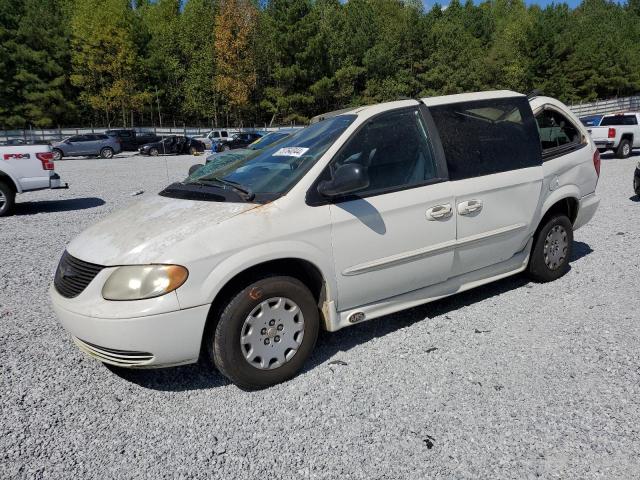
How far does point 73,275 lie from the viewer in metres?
3.11

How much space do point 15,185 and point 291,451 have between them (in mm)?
9311

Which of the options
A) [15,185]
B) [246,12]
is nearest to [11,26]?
[246,12]

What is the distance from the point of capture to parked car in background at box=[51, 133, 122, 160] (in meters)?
29.9

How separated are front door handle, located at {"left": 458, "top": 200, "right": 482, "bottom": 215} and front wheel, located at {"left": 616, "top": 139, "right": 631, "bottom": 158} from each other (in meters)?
17.5

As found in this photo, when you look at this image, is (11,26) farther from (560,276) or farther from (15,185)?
(560,276)

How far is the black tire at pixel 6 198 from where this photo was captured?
9547mm

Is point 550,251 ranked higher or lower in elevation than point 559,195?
lower

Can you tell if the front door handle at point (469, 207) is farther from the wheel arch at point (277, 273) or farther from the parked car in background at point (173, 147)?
the parked car in background at point (173, 147)

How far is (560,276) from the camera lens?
4961 millimetres

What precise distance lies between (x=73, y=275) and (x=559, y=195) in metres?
4.12

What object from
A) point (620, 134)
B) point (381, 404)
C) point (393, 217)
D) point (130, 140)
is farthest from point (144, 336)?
point (130, 140)

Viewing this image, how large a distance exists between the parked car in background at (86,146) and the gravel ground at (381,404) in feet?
94.5

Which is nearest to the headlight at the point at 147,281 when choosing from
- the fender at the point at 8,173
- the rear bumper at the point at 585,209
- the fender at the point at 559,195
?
the fender at the point at 559,195

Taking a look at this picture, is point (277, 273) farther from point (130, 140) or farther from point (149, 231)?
point (130, 140)
